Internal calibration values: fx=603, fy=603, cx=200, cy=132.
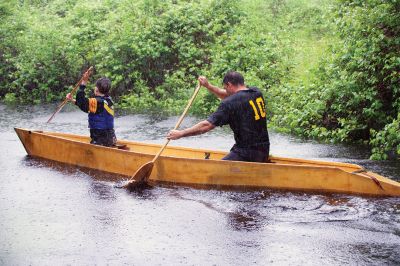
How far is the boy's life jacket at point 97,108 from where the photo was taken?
33.2 ft

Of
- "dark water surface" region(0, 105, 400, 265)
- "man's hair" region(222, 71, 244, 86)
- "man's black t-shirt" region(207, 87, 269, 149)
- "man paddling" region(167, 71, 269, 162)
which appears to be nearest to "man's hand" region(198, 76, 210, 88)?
"man paddling" region(167, 71, 269, 162)

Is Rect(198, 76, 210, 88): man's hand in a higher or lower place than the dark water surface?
higher

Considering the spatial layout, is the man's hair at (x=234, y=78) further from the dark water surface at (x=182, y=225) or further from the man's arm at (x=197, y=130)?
the dark water surface at (x=182, y=225)

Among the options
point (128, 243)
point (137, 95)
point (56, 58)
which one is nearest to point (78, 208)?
point (128, 243)

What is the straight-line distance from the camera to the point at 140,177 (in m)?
9.03

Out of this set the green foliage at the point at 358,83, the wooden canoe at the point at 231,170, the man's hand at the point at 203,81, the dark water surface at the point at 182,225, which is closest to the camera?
the dark water surface at the point at 182,225

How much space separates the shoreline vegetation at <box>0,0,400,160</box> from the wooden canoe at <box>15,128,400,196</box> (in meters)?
4.25

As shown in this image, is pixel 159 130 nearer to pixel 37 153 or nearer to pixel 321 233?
pixel 37 153

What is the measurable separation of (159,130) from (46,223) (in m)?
7.49

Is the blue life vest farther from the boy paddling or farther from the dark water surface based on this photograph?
the dark water surface

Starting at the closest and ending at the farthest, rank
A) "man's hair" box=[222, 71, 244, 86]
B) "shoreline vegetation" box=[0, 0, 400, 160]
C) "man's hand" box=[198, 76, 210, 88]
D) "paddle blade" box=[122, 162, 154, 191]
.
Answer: "man's hair" box=[222, 71, 244, 86] → "paddle blade" box=[122, 162, 154, 191] → "man's hand" box=[198, 76, 210, 88] → "shoreline vegetation" box=[0, 0, 400, 160]

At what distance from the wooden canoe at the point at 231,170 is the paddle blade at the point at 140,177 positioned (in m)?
0.20

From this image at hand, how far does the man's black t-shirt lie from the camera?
8.41m

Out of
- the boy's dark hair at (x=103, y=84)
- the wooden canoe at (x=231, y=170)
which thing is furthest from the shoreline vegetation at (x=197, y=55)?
the boy's dark hair at (x=103, y=84)
